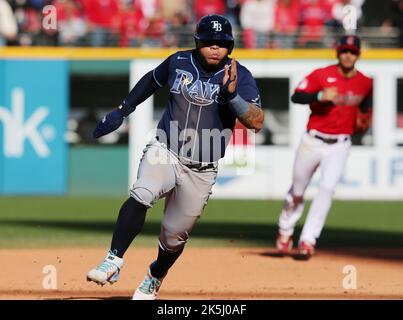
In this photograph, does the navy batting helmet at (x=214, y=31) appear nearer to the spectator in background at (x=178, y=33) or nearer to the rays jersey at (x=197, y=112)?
the rays jersey at (x=197, y=112)

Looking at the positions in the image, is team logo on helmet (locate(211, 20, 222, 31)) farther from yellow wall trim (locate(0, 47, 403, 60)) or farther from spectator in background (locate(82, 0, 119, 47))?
spectator in background (locate(82, 0, 119, 47))

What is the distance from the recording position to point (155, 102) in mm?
22031

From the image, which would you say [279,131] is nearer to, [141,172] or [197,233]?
[197,233]

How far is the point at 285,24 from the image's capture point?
21641mm

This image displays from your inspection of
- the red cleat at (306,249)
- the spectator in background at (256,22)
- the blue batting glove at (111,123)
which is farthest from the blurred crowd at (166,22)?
the blue batting glove at (111,123)

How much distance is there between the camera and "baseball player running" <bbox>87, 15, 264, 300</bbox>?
737 cm

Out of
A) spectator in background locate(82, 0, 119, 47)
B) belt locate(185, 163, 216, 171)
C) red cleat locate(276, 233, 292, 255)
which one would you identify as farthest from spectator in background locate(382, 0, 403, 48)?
belt locate(185, 163, 216, 171)

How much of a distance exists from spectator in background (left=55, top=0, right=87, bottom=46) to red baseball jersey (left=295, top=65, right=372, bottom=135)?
1070 cm

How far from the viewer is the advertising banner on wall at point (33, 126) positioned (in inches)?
840

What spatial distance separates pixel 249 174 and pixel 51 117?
4116 mm

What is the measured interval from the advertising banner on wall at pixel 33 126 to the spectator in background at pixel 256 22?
3.71 m

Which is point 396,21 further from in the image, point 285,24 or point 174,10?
point 174,10

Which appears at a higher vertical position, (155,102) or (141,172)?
(141,172)

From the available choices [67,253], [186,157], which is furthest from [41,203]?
[186,157]
